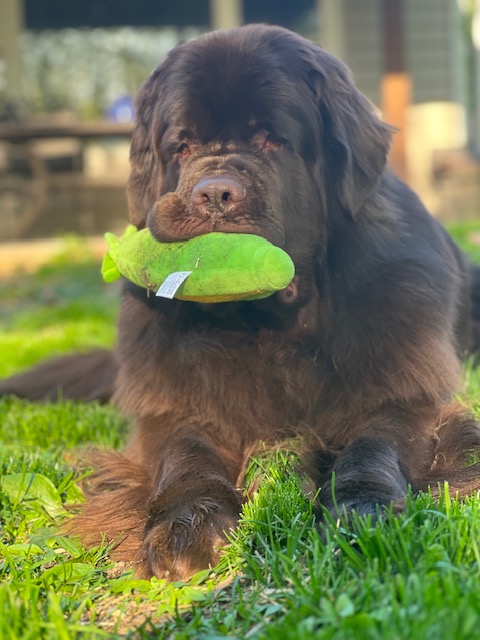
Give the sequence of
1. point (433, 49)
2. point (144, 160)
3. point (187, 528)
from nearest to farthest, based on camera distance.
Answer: point (187, 528)
point (144, 160)
point (433, 49)

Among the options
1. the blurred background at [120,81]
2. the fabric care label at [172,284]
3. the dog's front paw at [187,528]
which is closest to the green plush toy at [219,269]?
the fabric care label at [172,284]

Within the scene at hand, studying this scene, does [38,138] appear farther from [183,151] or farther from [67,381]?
[183,151]

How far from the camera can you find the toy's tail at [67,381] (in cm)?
376

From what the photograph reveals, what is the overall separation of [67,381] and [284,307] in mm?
1569

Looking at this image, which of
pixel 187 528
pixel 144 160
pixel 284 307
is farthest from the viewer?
pixel 144 160

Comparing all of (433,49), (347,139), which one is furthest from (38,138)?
(347,139)

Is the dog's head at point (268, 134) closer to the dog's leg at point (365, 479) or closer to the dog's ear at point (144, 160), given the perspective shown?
the dog's ear at point (144, 160)

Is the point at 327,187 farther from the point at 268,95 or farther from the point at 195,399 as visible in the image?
the point at 195,399

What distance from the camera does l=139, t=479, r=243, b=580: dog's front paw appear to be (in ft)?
6.10

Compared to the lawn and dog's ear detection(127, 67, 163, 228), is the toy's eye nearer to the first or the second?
dog's ear detection(127, 67, 163, 228)

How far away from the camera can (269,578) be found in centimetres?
169

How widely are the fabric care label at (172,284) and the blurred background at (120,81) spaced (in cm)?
724

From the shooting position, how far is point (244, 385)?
2.56m

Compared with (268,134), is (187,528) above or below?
below
